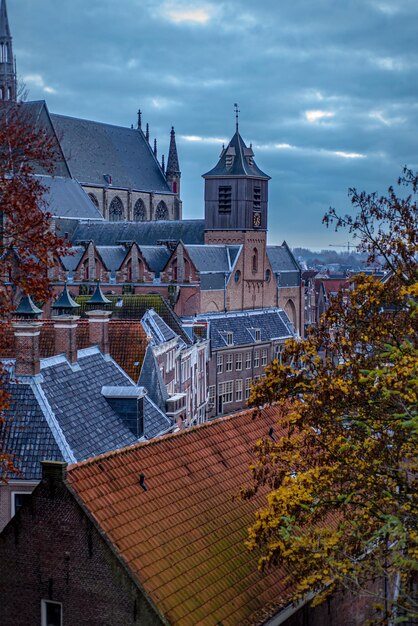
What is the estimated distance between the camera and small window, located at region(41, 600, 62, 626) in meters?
15.7

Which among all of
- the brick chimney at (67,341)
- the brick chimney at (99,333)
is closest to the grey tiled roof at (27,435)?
the brick chimney at (67,341)

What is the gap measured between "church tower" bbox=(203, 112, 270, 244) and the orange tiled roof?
66.9 meters

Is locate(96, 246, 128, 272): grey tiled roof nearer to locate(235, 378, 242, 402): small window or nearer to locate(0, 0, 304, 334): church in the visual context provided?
locate(0, 0, 304, 334): church

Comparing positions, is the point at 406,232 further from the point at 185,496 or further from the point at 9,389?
the point at 9,389

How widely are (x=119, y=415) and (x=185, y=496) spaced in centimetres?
793

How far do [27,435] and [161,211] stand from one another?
96.3m

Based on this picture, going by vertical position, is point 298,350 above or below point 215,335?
above

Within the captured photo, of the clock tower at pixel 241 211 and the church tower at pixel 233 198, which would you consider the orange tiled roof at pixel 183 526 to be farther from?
the church tower at pixel 233 198

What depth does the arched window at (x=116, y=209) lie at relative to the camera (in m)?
108

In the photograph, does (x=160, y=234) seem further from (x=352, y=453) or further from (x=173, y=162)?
(x=352, y=453)

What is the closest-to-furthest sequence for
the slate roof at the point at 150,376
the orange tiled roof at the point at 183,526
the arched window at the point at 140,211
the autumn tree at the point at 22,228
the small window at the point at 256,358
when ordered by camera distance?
the orange tiled roof at the point at 183,526, the autumn tree at the point at 22,228, the slate roof at the point at 150,376, the small window at the point at 256,358, the arched window at the point at 140,211

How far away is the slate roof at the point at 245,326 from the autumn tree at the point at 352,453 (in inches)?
1823

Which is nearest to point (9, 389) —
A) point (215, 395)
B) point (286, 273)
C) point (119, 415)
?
point (119, 415)

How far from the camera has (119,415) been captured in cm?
2538
